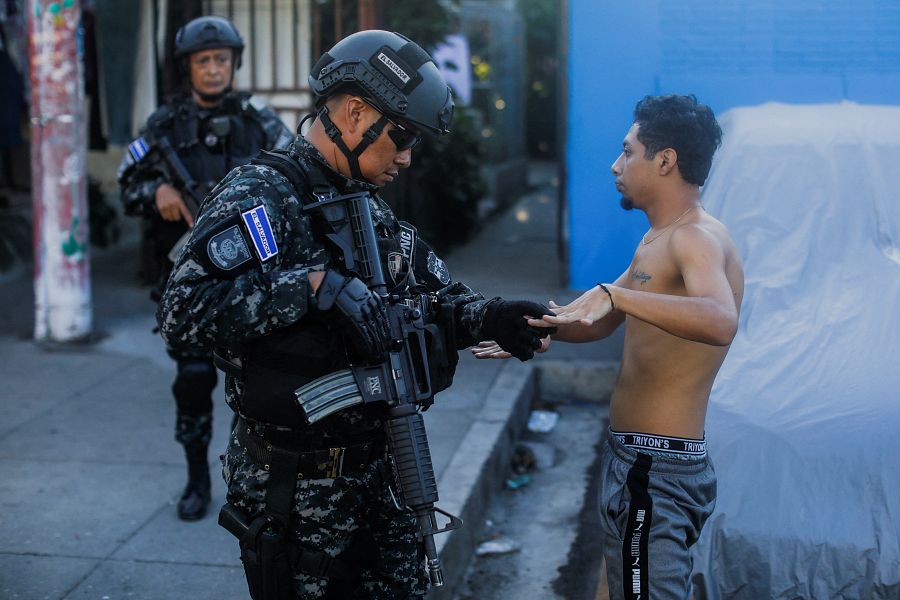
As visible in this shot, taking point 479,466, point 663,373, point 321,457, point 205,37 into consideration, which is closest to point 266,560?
point 321,457

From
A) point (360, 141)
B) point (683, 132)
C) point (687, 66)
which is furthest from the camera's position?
point (687, 66)

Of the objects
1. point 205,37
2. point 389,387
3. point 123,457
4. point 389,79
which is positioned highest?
point 389,79

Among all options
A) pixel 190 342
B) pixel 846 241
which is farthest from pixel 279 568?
pixel 846 241

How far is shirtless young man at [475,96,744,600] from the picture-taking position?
9.12ft

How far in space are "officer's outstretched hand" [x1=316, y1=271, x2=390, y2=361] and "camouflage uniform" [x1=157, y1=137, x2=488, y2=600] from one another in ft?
0.15

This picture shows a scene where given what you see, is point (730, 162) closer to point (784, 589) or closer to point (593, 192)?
point (784, 589)

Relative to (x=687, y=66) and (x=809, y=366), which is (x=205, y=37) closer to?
(x=809, y=366)

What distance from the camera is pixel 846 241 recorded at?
4.22 meters

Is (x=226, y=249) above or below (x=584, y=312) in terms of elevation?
above

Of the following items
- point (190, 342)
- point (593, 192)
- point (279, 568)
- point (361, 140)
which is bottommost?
point (593, 192)

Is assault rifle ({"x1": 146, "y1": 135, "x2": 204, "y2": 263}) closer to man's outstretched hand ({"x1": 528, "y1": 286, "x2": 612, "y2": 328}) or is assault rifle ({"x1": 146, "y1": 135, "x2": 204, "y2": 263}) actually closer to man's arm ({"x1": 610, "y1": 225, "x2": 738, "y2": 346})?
man's outstretched hand ({"x1": 528, "y1": 286, "x2": 612, "y2": 328})

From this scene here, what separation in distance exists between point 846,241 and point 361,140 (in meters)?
2.46

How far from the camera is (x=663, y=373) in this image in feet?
9.41

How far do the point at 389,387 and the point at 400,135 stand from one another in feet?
1.95
